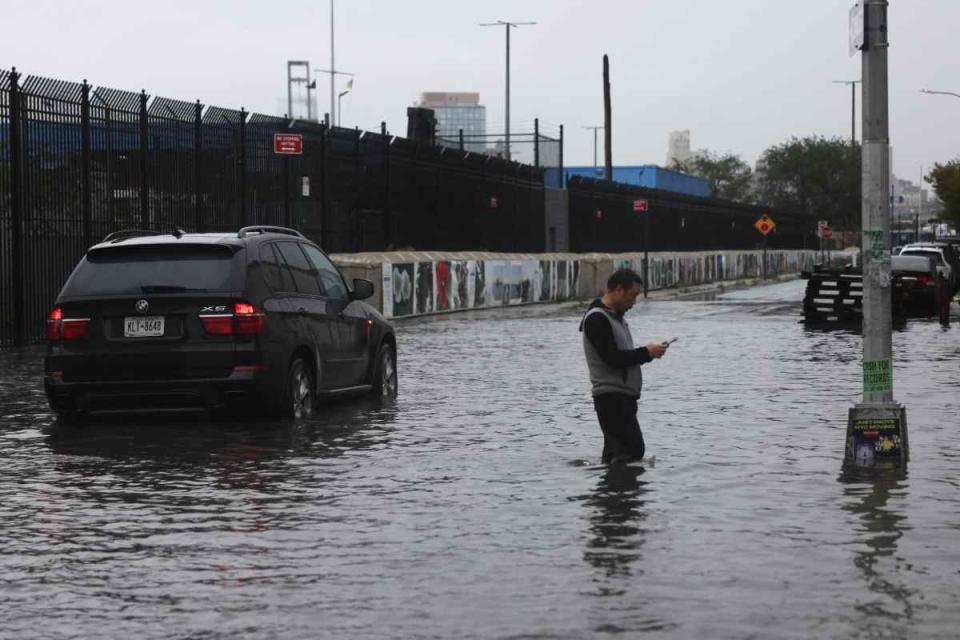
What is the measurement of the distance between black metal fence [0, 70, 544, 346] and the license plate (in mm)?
9019

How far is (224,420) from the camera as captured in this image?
588 inches

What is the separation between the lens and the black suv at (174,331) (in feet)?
45.2

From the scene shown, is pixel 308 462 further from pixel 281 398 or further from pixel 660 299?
pixel 660 299

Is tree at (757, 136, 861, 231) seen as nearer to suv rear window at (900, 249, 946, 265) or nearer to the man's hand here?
suv rear window at (900, 249, 946, 265)

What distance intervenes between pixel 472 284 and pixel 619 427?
3293 cm

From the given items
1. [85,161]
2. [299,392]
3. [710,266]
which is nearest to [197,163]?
[85,161]

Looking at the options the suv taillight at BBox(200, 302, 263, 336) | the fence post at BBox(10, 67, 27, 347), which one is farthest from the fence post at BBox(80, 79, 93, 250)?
the suv taillight at BBox(200, 302, 263, 336)

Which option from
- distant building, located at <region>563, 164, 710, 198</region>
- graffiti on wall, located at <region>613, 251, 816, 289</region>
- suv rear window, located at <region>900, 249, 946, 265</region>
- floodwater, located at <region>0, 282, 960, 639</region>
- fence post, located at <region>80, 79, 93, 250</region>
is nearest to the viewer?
floodwater, located at <region>0, 282, 960, 639</region>

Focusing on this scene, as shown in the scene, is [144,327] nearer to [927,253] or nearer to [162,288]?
[162,288]

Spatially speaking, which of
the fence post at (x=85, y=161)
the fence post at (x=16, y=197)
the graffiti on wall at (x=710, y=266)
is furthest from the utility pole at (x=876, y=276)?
the graffiti on wall at (x=710, y=266)

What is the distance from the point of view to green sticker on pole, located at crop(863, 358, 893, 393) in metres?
11.5

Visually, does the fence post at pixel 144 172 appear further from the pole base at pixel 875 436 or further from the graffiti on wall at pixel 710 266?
the graffiti on wall at pixel 710 266

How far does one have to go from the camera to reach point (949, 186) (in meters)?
79.1

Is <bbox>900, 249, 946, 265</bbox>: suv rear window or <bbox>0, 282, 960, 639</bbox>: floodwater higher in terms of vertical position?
<bbox>900, 249, 946, 265</bbox>: suv rear window
